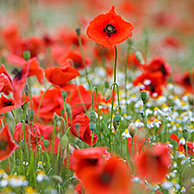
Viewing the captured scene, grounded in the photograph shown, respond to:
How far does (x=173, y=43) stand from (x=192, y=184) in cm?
290

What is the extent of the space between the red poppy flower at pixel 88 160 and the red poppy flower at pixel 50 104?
27.8 inches

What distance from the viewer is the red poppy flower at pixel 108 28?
131 centimetres

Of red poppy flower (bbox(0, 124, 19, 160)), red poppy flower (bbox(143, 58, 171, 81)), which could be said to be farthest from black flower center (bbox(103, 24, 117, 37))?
red poppy flower (bbox(143, 58, 171, 81))

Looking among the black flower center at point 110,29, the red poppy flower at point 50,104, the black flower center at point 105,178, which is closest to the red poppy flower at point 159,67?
the red poppy flower at point 50,104

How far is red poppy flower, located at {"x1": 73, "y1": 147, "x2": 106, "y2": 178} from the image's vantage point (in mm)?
944

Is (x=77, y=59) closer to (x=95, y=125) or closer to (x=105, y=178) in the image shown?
(x=95, y=125)

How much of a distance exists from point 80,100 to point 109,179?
0.85 meters

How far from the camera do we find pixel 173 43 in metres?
3.97

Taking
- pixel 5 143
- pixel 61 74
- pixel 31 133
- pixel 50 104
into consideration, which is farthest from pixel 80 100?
pixel 5 143

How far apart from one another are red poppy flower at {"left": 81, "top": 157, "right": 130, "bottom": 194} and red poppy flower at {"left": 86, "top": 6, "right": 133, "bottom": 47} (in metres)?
0.53

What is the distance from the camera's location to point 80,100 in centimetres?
174

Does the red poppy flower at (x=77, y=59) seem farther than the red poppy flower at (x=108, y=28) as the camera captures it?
Yes

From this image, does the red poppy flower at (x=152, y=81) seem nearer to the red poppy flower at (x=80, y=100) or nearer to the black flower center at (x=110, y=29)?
the red poppy flower at (x=80, y=100)

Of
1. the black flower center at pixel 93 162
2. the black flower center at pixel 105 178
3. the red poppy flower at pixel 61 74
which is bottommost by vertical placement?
the black flower center at pixel 105 178
